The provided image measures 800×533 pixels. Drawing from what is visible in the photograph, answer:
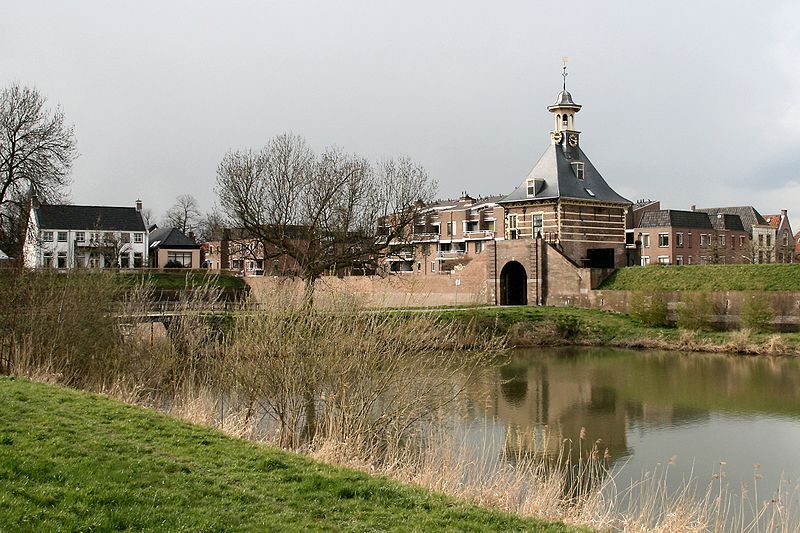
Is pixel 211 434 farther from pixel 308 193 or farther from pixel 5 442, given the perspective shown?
pixel 308 193

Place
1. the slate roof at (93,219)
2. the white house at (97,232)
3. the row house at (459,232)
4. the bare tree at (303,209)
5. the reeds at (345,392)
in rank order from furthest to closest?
the row house at (459,232)
the slate roof at (93,219)
the white house at (97,232)
the bare tree at (303,209)
the reeds at (345,392)

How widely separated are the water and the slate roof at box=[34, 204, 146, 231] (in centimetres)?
3687

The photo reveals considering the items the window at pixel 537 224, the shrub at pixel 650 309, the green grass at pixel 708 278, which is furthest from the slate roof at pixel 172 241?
the shrub at pixel 650 309

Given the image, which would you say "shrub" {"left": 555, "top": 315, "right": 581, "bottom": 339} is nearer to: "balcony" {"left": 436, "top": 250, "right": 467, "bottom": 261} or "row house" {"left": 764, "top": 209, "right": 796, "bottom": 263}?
"balcony" {"left": 436, "top": 250, "right": 467, "bottom": 261}

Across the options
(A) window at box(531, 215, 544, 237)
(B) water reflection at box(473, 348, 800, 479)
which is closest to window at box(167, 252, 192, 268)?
(A) window at box(531, 215, 544, 237)

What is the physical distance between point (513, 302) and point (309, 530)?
3533 cm

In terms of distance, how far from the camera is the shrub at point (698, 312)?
A: 3123cm

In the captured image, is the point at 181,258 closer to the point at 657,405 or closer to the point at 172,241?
the point at 172,241

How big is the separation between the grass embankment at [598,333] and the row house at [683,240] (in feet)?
69.2

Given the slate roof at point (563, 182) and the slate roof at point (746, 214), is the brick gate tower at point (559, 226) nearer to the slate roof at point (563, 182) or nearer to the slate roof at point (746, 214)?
the slate roof at point (563, 182)

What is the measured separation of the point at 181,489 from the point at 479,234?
52496 mm

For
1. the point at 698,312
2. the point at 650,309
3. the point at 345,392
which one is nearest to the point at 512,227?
the point at 650,309

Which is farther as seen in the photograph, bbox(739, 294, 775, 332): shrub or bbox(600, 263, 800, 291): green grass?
bbox(600, 263, 800, 291): green grass

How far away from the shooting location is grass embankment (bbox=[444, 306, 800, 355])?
28.6m
